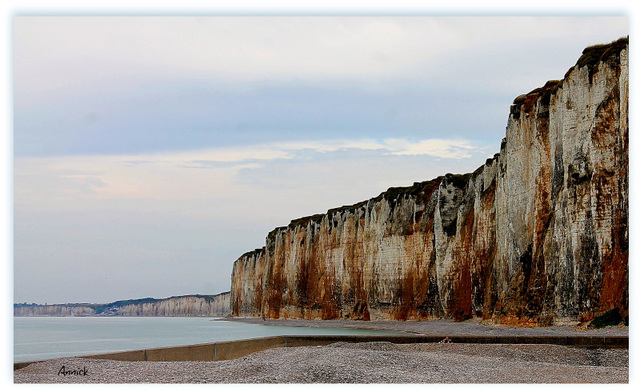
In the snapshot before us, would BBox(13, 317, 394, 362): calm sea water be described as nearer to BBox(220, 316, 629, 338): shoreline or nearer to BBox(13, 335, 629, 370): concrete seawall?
BBox(220, 316, 629, 338): shoreline

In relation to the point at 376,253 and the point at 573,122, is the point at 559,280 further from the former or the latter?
the point at 376,253

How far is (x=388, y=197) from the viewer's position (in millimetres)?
50969

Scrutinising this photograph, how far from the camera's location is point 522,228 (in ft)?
95.9

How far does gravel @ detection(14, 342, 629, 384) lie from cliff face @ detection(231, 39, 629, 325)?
27.6ft

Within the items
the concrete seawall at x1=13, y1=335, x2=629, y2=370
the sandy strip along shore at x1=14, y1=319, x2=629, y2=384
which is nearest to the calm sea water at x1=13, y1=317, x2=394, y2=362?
the concrete seawall at x1=13, y1=335, x2=629, y2=370

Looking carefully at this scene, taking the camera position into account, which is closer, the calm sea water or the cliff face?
the cliff face

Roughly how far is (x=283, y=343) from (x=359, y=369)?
254 inches

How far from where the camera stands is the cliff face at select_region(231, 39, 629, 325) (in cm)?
2225

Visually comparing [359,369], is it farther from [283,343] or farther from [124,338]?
[124,338]

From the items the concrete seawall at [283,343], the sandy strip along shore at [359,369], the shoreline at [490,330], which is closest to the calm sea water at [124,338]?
the shoreline at [490,330]

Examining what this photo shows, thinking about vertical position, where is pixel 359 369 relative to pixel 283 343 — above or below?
above

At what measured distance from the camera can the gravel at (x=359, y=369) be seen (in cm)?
1039

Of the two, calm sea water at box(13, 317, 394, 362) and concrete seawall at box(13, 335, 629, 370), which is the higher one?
concrete seawall at box(13, 335, 629, 370)

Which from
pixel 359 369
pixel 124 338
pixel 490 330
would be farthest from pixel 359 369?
pixel 124 338
